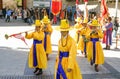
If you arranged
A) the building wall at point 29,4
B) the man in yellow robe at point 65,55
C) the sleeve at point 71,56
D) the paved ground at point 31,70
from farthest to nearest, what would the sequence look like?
1. the building wall at point 29,4
2. the paved ground at point 31,70
3. the man in yellow robe at point 65,55
4. the sleeve at point 71,56

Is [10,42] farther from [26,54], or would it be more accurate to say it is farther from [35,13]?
[35,13]

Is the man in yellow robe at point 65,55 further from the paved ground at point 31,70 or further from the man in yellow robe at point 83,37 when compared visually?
the man in yellow robe at point 83,37

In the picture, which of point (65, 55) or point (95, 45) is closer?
point (65, 55)

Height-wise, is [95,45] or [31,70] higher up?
[95,45]

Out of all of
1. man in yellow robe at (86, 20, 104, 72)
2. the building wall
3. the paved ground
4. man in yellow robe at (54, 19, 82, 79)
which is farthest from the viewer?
the building wall

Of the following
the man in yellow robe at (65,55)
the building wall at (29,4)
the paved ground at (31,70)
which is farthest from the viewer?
the building wall at (29,4)

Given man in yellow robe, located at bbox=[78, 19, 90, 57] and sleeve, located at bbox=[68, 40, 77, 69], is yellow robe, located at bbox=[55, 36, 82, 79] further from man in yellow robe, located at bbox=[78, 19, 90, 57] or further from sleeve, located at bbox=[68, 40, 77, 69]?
man in yellow robe, located at bbox=[78, 19, 90, 57]

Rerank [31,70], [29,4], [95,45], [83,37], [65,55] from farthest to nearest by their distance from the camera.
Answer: [29,4] → [83,37] → [31,70] → [95,45] → [65,55]

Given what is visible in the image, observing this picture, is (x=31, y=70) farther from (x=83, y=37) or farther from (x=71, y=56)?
(x=71, y=56)

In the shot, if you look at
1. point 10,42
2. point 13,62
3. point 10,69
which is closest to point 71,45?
point 10,69

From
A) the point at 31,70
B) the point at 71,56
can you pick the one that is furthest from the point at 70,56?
the point at 31,70

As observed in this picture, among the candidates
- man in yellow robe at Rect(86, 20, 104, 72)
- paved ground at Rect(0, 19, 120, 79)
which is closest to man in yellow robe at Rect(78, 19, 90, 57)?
paved ground at Rect(0, 19, 120, 79)

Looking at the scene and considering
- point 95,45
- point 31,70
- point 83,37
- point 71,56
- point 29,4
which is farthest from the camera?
point 29,4

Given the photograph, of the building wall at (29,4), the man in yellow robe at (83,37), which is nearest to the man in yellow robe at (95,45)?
the man in yellow robe at (83,37)
